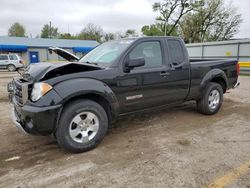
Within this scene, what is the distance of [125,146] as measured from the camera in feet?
12.4

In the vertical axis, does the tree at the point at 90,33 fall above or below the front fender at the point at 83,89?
above

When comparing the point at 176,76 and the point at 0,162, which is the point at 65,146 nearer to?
the point at 0,162

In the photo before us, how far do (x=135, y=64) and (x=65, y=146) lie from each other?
68.3 inches

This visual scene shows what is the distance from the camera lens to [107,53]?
14.2 ft

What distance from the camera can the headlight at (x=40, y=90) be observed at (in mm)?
3127

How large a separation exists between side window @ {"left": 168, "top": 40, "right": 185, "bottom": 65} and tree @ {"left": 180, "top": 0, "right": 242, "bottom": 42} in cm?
3324

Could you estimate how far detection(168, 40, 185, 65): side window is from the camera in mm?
4616

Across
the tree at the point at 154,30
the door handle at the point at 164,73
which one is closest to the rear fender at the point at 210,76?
the door handle at the point at 164,73

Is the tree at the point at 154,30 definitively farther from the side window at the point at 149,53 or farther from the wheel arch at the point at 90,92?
the wheel arch at the point at 90,92

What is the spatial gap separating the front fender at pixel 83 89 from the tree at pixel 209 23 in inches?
1381

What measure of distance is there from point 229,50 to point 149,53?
16648 millimetres

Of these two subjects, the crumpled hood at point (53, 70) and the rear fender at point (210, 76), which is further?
the rear fender at point (210, 76)

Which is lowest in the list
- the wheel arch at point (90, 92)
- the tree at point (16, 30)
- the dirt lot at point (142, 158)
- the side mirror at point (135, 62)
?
the dirt lot at point (142, 158)

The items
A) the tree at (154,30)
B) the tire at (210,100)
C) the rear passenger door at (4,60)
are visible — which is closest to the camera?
the tire at (210,100)
